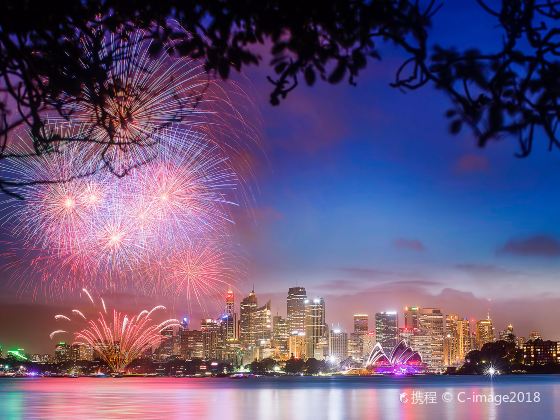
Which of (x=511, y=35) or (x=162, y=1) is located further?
(x=162, y=1)

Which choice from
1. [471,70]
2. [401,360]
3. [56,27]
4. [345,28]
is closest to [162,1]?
[56,27]

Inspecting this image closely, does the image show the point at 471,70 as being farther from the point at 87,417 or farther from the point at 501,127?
the point at 87,417

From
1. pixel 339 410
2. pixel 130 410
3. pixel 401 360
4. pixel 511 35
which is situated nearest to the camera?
pixel 511 35

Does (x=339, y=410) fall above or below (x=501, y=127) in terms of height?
below

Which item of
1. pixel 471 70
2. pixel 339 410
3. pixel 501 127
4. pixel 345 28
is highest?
pixel 345 28

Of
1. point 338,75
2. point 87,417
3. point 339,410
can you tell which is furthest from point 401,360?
point 338,75

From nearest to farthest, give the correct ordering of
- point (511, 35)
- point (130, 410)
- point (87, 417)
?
point (511, 35) → point (87, 417) → point (130, 410)
